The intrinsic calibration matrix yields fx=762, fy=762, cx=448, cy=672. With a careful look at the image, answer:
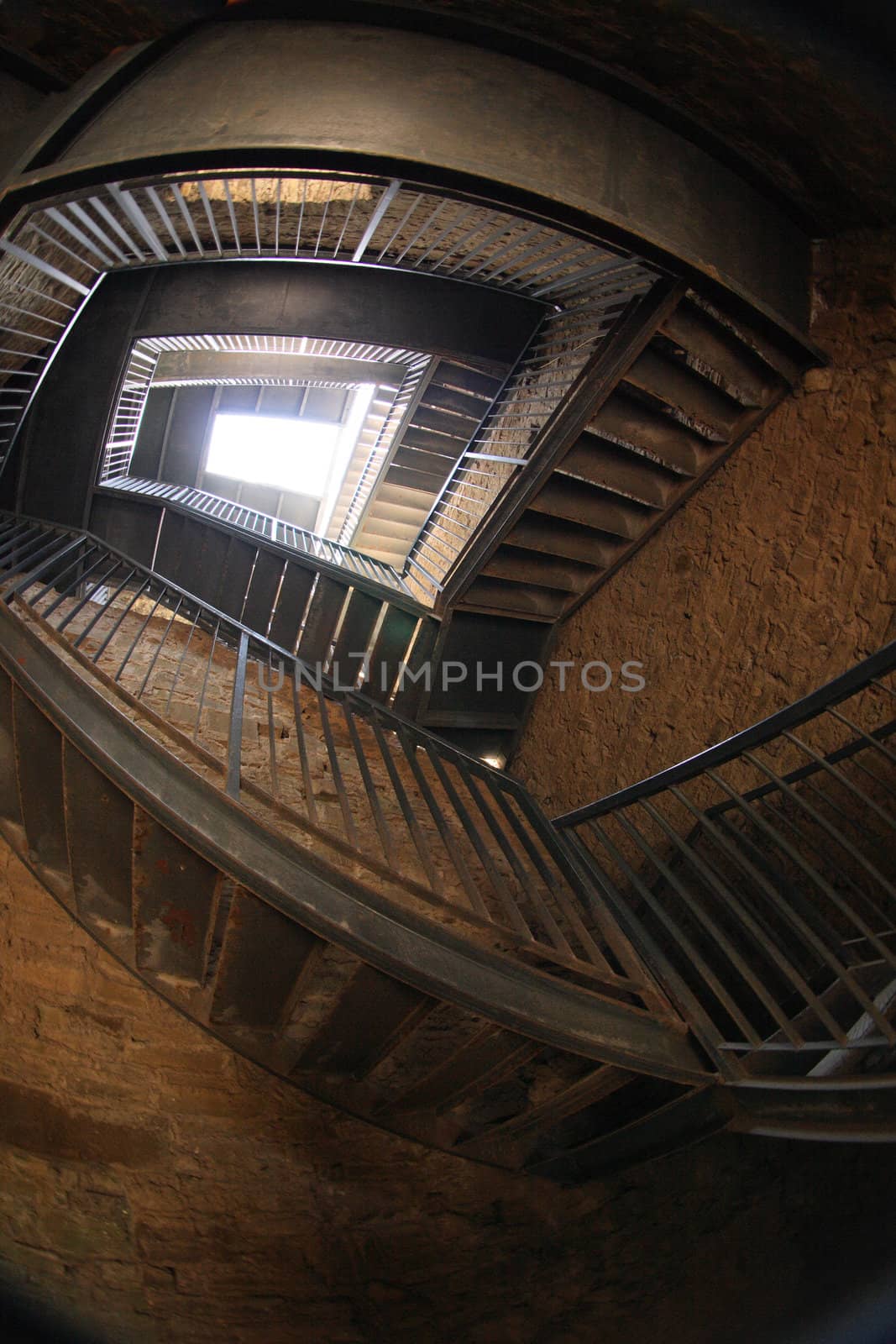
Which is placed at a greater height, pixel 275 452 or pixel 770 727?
pixel 275 452

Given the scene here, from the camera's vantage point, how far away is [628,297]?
→ 13.6 feet

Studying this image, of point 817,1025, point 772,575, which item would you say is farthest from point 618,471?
point 817,1025

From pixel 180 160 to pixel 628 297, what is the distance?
235 cm

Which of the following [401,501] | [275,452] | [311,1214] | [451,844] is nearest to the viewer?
[451,844]

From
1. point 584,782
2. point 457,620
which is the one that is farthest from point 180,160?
point 584,782

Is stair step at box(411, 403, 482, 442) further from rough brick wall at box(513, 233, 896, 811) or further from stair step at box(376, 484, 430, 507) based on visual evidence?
rough brick wall at box(513, 233, 896, 811)

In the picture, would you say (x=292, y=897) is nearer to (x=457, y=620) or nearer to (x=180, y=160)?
(x=180, y=160)

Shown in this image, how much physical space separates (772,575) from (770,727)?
6.65ft

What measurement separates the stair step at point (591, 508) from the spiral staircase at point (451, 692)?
0.02 m

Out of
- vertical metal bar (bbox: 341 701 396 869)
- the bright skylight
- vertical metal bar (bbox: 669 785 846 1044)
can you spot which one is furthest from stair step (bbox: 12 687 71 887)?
the bright skylight

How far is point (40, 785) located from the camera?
307 centimetres

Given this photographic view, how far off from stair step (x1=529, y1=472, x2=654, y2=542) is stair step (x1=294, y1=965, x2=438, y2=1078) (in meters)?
3.28

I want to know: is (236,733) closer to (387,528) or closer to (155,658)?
(155,658)

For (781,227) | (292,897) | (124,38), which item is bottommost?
(292,897)
